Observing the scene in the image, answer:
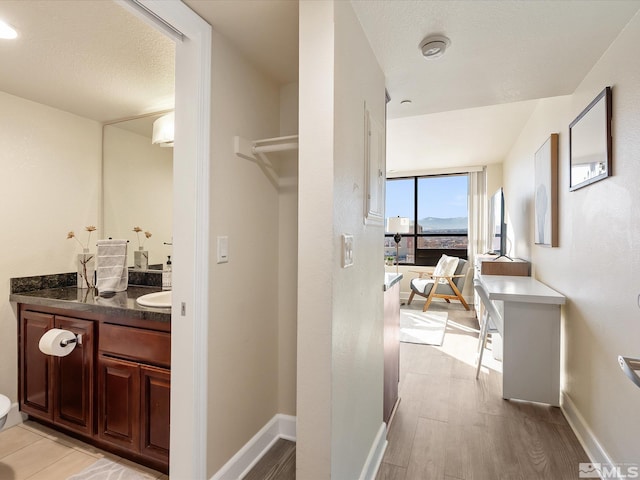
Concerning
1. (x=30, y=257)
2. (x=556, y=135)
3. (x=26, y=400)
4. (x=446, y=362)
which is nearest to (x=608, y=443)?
(x=446, y=362)

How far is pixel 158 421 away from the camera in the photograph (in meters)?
1.63

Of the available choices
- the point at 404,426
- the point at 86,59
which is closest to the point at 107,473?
the point at 404,426

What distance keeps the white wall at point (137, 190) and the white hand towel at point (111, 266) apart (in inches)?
10.1

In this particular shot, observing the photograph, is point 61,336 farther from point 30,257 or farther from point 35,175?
point 35,175

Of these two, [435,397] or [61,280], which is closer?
[61,280]

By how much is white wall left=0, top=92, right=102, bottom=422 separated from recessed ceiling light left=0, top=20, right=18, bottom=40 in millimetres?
788

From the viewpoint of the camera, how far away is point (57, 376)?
199 centimetres

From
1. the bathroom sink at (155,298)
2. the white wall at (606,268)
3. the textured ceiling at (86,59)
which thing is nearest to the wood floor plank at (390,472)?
the white wall at (606,268)

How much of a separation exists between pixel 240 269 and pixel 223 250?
0.56 feet

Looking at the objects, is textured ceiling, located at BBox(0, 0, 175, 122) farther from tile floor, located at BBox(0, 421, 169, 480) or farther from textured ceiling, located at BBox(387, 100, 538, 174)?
textured ceiling, located at BBox(387, 100, 538, 174)

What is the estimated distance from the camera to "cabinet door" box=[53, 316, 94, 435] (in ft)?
6.07

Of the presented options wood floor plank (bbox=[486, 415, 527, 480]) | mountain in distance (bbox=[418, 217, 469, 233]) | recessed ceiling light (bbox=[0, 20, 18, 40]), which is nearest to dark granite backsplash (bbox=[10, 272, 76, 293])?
recessed ceiling light (bbox=[0, 20, 18, 40])

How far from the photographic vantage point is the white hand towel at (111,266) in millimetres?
2193

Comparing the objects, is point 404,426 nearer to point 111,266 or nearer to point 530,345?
point 530,345
